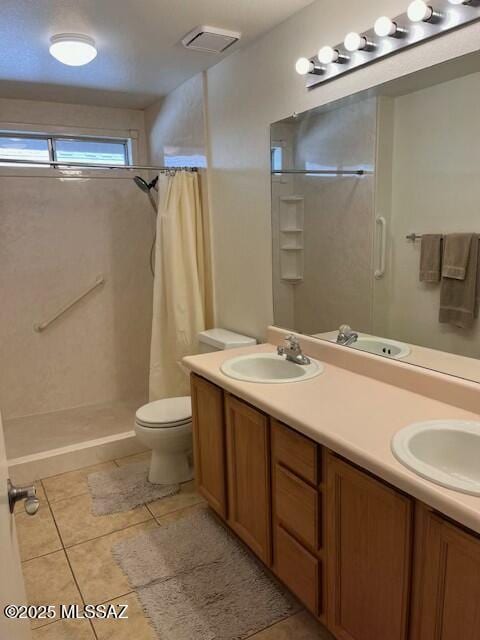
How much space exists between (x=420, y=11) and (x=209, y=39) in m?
1.18

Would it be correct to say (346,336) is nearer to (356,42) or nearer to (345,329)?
(345,329)

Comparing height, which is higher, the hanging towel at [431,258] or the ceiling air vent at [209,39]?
the ceiling air vent at [209,39]

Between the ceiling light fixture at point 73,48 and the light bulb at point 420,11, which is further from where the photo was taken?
the ceiling light fixture at point 73,48

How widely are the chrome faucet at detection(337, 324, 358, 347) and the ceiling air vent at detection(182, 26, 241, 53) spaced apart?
154cm

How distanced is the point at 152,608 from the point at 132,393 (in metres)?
2.34

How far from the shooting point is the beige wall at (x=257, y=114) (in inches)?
74.5

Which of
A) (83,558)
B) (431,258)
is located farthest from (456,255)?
(83,558)

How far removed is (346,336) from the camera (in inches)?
85.4

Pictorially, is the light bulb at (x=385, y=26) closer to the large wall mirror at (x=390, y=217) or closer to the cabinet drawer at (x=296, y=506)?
the large wall mirror at (x=390, y=217)

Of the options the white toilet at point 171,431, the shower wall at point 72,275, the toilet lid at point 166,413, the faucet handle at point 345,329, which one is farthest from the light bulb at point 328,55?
the shower wall at point 72,275

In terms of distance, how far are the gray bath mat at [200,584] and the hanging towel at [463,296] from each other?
126 centimetres

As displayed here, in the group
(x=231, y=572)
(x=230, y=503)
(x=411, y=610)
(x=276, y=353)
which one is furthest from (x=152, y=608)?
(x=276, y=353)

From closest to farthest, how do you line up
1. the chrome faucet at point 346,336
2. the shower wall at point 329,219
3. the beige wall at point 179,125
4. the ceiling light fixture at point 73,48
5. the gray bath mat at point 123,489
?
the shower wall at point 329,219 < the chrome faucet at point 346,336 < the ceiling light fixture at point 73,48 < the gray bath mat at point 123,489 < the beige wall at point 179,125

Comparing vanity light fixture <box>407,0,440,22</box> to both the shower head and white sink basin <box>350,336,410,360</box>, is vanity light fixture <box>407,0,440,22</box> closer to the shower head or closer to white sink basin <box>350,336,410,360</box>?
white sink basin <box>350,336,410,360</box>
